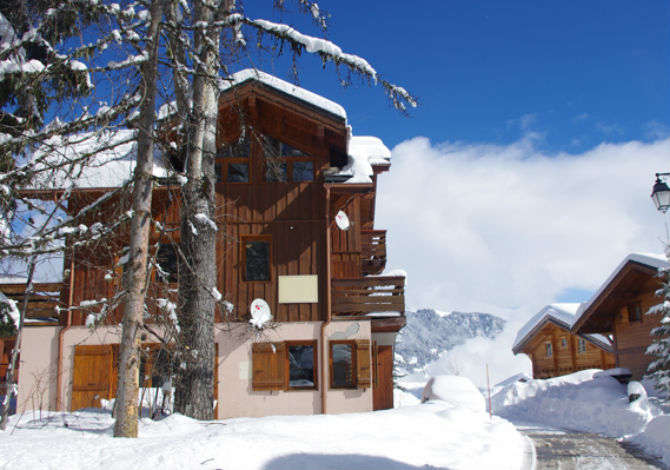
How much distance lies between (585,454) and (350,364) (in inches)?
234

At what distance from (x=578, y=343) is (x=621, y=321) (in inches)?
281

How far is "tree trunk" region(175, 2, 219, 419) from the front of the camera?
9016 mm

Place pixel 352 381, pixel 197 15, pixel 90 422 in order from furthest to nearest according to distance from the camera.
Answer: pixel 352 381, pixel 197 15, pixel 90 422

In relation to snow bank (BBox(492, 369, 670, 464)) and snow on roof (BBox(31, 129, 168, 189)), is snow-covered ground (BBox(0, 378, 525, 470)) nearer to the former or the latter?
snow on roof (BBox(31, 129, 168, 189))

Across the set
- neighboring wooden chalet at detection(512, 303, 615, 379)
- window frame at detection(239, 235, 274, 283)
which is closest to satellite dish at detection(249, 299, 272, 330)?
window frame at detection(239, 235, 274, 283)

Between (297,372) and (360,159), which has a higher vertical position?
(360,159)

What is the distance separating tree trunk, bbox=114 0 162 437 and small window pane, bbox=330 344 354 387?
8.33 meters

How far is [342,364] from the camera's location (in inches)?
589

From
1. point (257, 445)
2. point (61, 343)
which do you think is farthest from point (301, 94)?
point (257, 445)

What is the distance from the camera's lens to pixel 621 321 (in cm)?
2431

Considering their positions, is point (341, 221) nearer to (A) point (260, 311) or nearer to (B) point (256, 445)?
(A) point (260, 311)

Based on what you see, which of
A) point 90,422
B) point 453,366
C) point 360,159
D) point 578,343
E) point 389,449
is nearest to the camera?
point 389,449

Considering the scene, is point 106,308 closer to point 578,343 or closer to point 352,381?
point 352,381

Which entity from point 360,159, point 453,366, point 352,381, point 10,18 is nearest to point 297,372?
point 352,381
